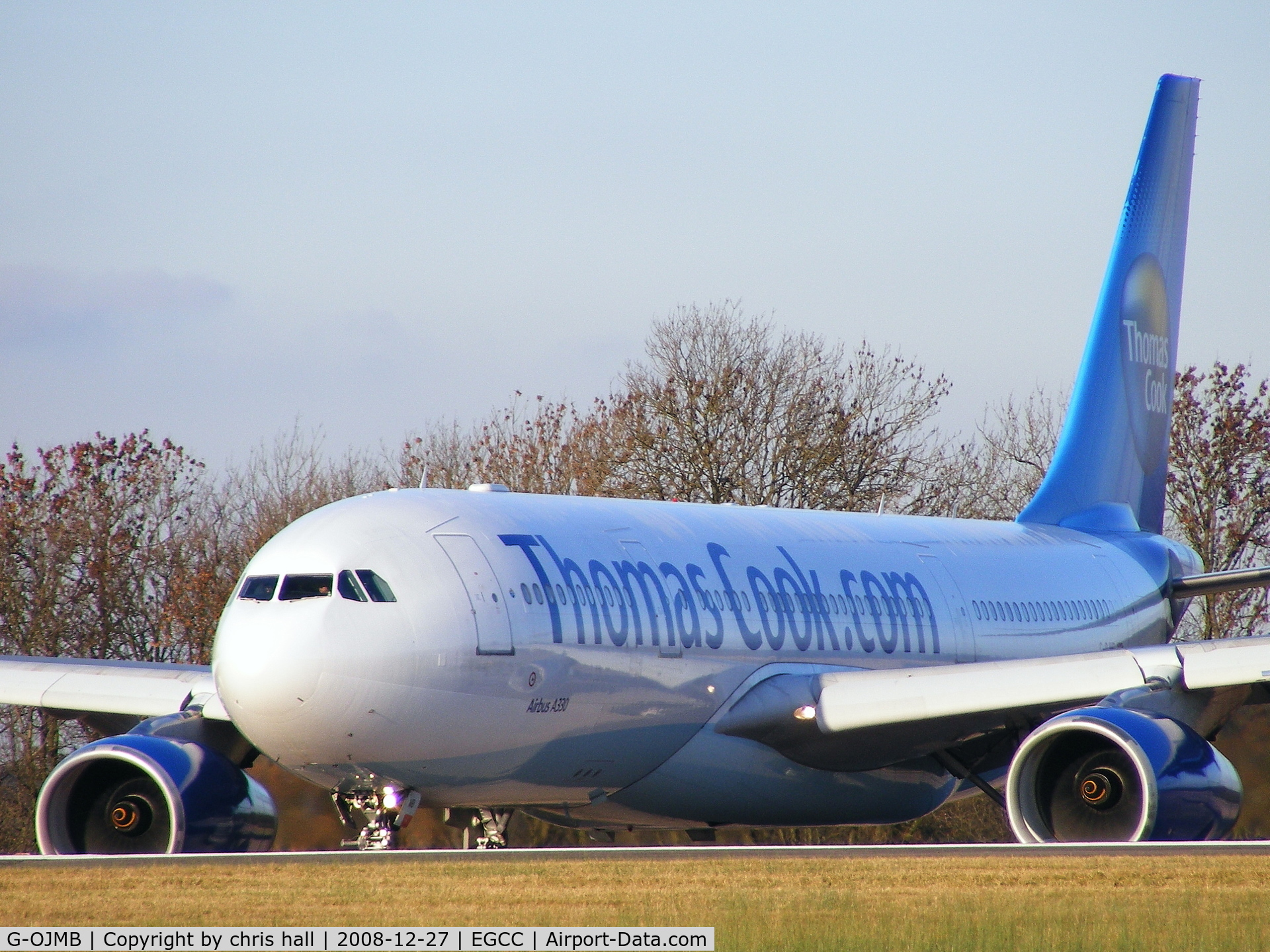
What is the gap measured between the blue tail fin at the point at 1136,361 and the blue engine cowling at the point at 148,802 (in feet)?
42.4

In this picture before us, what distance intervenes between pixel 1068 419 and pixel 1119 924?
1798cm

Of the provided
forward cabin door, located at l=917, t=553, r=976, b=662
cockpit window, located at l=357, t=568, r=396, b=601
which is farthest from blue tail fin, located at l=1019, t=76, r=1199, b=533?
cockpit window, located at l=357, t=568, r=396, b=601

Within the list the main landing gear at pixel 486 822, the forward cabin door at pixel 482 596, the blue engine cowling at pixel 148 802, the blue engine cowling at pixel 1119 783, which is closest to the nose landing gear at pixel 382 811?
the forward cabin door at pixel 482 596

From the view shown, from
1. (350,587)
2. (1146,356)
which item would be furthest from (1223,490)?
(350,587)

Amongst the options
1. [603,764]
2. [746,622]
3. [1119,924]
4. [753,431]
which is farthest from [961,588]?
[753,431]

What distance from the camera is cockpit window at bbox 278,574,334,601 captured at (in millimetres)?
A: 14328

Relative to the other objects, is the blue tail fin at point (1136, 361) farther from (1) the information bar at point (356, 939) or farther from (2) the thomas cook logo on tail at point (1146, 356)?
(1) the information bar at point (356, 939)

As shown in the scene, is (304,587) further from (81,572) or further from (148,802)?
(81,572)

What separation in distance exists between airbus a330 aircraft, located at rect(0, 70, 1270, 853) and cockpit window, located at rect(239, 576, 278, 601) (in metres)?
0.02

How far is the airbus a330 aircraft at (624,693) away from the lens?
46.8 feet

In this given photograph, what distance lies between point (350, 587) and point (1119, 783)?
6.53 meters

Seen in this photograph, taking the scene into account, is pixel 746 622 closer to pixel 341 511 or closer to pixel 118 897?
pixel 341 511

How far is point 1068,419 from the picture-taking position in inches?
1054

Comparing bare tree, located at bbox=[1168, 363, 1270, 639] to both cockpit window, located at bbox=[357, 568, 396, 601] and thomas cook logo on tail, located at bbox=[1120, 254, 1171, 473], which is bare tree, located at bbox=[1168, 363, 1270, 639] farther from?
cockpit window, located at bbox=[357, 568, 396, 601]
